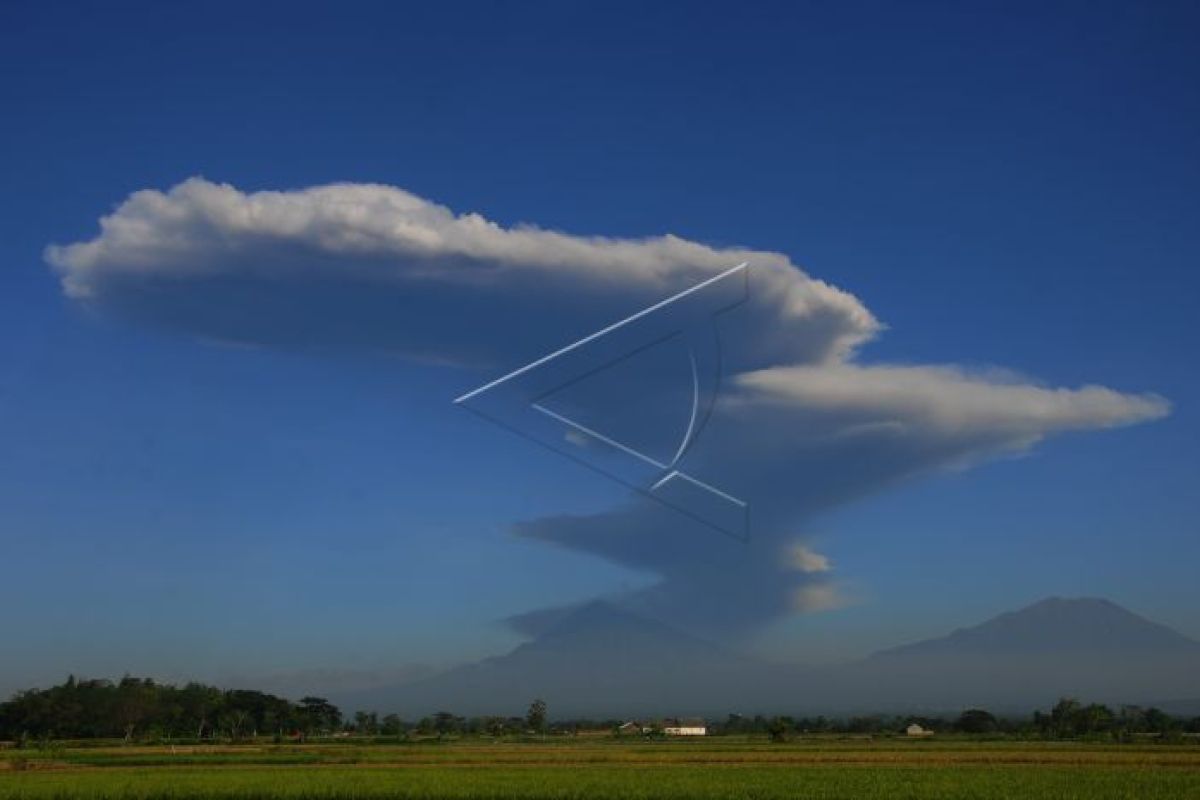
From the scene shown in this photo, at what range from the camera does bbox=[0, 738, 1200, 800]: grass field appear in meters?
38.9

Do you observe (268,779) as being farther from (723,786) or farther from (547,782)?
(723,786)

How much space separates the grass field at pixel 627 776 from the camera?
38875 mm

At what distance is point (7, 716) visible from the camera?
122 meters

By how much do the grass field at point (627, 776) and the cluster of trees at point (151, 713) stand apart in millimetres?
57565

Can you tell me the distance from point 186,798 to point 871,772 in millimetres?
28204

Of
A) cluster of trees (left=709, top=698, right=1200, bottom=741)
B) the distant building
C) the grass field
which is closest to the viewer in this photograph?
the grass field

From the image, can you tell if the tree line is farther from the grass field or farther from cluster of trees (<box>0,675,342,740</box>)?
the grass field

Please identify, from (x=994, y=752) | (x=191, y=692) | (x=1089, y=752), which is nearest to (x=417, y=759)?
(x=994, y=752)

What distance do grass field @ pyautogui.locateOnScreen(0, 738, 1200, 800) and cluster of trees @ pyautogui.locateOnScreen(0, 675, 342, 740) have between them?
57.6 m

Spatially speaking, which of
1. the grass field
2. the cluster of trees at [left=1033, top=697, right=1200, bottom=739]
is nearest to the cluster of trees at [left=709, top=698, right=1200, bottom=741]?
the cluster of trees at [left=1033, top=697, right=1200, bottom=739]

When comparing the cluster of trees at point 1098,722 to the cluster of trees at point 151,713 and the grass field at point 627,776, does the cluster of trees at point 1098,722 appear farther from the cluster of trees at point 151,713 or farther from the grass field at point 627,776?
the cluster of trees at point 151,713

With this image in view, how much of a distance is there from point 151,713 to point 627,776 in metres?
103

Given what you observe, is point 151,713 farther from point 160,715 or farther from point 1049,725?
point 1049,725

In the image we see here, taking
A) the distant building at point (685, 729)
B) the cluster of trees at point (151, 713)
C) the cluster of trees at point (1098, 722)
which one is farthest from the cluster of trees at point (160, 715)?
the cluster of trees at point (1098, 722)
